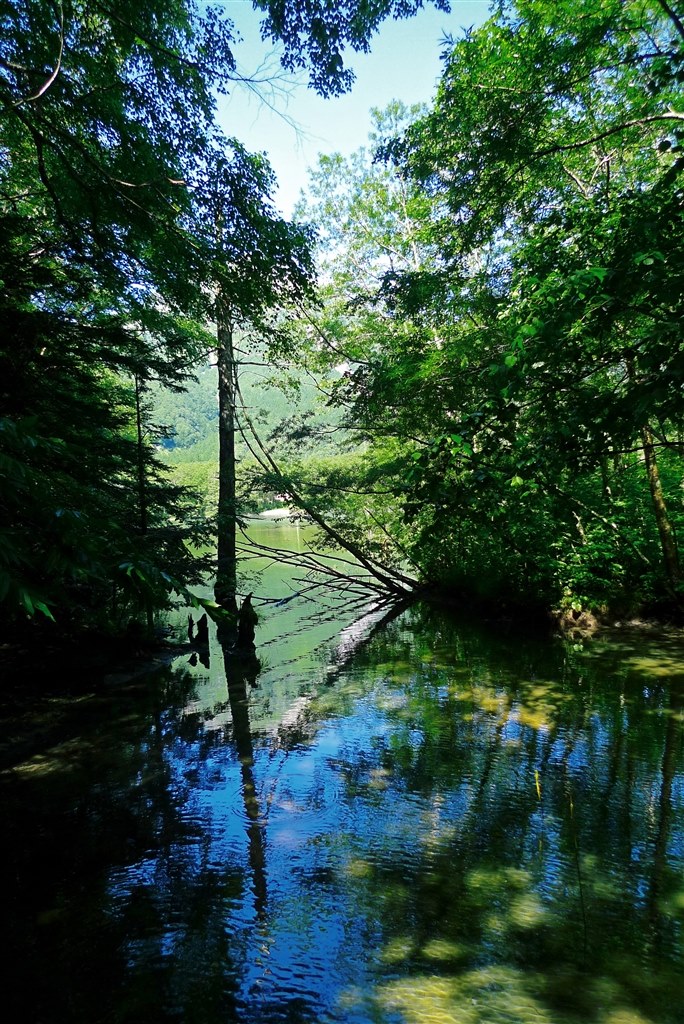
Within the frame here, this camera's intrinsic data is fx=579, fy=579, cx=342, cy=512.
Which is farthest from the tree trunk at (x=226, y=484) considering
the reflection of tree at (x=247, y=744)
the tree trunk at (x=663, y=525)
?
the tree trunk at (x=663, y=525)

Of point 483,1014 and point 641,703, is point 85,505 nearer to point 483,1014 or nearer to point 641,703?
point 483,1014

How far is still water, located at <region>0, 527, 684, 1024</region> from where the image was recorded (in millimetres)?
3105

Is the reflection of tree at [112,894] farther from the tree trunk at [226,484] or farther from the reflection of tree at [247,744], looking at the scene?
the tree trunk at [226,484]

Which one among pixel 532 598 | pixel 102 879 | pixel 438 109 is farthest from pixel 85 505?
pixel 532 598

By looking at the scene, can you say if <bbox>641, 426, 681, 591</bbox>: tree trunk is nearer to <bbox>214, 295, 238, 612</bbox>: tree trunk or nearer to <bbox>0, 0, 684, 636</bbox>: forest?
<bbox>0, 0, 684, 636</bbox>: forest

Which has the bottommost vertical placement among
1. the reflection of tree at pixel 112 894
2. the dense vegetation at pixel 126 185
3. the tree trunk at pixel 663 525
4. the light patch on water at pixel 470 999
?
the reflection of tree at pixel 112 894

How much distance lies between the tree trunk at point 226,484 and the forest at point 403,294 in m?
0.08

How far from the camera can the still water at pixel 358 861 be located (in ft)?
10.2

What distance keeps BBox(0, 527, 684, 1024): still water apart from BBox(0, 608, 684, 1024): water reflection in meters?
0.02

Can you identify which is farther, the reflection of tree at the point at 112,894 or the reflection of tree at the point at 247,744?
the reflection of tree at the point at 247,744

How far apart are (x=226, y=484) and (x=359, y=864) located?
457 inches

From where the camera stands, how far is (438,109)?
9117 mm

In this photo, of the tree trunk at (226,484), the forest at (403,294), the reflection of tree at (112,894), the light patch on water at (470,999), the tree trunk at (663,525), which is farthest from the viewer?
the tree trunk at (226,484)

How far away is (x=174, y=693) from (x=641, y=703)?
7032mm
